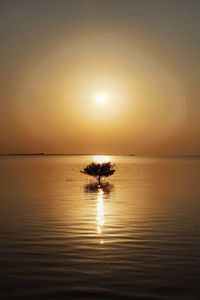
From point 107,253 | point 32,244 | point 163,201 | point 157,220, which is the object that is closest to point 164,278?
point 107,253

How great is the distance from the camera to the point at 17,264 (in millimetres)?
16531

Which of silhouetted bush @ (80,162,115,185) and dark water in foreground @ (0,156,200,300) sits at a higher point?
silhouetted bush @ (80,162,115,185)

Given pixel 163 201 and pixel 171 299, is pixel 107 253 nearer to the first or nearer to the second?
pixel 171 299

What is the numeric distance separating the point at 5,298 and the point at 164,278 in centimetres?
498

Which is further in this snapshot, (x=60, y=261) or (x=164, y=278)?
(x=60, y=261)

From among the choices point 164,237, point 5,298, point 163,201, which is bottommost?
point 5,298

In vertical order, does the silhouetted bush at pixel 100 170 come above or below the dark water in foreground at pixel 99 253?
above

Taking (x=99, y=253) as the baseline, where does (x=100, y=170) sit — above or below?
above

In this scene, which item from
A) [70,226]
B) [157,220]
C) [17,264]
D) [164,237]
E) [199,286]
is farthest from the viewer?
[157,220]

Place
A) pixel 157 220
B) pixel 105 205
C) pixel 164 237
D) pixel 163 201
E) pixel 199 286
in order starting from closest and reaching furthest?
pixel 199 286, pixel 164 237, pixel 157 220, pixel 105 205, pixel 163 201

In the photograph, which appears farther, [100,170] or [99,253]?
[100,170]

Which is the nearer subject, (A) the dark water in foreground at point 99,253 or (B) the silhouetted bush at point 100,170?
→ (A) the dark water in foreground at point 99,253

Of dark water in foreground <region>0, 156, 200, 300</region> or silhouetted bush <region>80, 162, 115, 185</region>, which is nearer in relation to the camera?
dark water in foreground <region>0, 156, 200, 300</region>

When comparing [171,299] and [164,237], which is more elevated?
[164,237]
